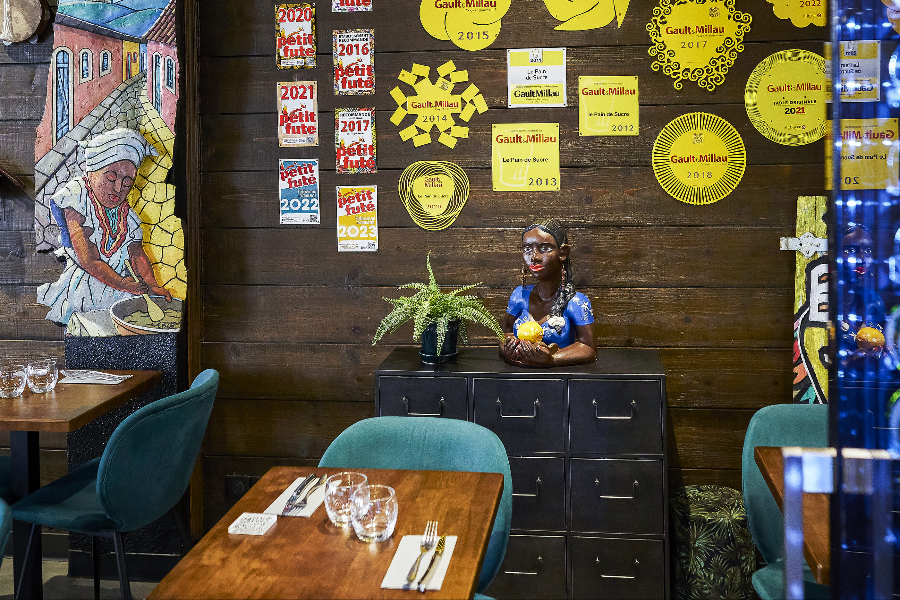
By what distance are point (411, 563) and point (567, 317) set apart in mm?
1474

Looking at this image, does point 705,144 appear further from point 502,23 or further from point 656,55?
point 502,23

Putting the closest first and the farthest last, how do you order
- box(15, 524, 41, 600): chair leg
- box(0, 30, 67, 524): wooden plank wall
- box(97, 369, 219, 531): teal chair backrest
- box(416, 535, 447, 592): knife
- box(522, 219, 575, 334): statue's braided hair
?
box(416, 535, 447, 592): knife, box(97, 369, 219, 531): teal chair backrest, box(15, 524, 41, 600): chair leg, box(522, 219, 575, 334): statue's braided hair, box(0, 30, 67, 524): wooden plank wall

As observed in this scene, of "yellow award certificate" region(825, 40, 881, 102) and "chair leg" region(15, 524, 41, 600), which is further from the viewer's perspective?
"chair leg" region(15, 524, 41, 600)

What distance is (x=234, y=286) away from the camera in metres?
2.93

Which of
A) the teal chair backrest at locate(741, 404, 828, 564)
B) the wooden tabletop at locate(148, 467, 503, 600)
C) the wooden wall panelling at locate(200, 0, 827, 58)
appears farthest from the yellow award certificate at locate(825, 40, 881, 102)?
the wooden wall panelling at locate(200, 0, 827, 58)

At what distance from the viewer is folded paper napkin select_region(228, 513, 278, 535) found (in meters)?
1.30

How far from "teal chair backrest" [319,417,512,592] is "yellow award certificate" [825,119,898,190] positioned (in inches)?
51.2

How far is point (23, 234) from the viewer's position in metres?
2.96

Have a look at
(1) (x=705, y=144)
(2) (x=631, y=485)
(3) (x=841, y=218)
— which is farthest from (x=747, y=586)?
(3) (x=841, y=218)

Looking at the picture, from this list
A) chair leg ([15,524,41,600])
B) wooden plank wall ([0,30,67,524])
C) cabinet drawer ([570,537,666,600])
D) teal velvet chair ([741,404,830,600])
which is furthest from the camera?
wooden plank wall ([0,30,67,524])

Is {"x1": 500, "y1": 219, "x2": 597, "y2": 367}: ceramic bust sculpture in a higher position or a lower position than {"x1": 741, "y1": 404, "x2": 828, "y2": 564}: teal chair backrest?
higher

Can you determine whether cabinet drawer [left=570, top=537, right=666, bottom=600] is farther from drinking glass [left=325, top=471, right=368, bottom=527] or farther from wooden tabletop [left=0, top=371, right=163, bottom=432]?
wooden tabletop [left=0, top=371, right=163, bottom=432]

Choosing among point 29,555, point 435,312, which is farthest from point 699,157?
point 29,555

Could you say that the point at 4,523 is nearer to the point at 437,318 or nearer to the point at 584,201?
the point at 437,318
